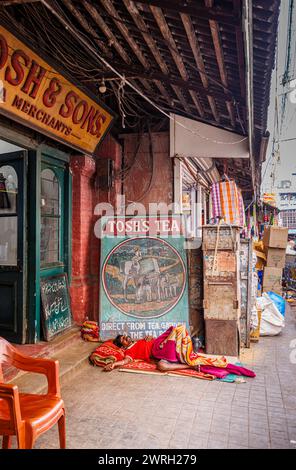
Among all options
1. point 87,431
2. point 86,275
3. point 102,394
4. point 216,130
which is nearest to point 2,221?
point 86,275

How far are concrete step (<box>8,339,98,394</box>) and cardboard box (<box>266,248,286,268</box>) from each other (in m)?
7.26

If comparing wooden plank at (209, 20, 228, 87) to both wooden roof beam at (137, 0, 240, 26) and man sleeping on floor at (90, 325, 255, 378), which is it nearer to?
wooden roof beam at (137, 0, 240, 26)

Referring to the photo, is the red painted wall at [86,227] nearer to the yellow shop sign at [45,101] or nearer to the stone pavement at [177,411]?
the yellow shop sign at [45,101]

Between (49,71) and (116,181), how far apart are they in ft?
9.08

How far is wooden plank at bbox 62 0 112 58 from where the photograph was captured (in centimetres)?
349

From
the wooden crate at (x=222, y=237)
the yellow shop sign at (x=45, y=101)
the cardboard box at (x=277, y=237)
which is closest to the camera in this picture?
the yellow shop sign at (x=45, y=101)

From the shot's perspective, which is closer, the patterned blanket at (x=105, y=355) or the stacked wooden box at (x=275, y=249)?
the patterned blanket at (x=105, y=355)

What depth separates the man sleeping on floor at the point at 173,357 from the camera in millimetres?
4875

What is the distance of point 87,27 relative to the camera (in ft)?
12.7

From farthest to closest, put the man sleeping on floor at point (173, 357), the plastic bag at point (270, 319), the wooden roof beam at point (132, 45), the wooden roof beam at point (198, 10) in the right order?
the plastic bag at point (270, 319) → the man sleeping on floor at point (173, 357) → the wooden roof beam at point (132, 45) → the wooden roof beam at point (198, 10)

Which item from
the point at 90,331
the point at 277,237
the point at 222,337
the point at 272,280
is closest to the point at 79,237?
the point at 90,331

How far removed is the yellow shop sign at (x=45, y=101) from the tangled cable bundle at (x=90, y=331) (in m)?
3.04

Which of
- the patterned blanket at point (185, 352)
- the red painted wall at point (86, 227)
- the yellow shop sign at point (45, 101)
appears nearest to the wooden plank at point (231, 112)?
the yellow shop sign at point (45, 101)
